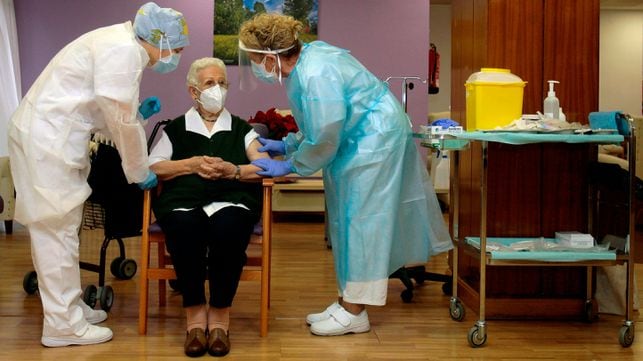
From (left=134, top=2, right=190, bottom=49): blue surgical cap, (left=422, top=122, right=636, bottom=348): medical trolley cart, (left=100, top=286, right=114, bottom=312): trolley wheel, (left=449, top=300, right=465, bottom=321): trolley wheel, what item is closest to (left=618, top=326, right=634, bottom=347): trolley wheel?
(left=422, top=122, right=636, bottom=348): medical trolley cart

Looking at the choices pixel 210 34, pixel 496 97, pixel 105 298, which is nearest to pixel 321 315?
pixel 105 298

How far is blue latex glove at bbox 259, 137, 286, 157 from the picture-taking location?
331cm

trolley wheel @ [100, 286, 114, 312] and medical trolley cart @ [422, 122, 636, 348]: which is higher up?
medical trolley cart @ [422, 122, 636, 348]

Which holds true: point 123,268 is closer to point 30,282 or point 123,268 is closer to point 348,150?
point 30,282

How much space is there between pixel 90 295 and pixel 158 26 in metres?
1.29

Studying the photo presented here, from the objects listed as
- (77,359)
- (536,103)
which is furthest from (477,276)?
(77,359)

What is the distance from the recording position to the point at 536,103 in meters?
3.43

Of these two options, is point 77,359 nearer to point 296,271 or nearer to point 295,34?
point 295,34

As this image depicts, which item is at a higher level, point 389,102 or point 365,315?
point 389,102

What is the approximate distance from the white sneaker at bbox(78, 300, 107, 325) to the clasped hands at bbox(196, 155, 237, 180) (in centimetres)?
76

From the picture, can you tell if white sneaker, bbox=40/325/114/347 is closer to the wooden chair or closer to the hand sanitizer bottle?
the wooden chair

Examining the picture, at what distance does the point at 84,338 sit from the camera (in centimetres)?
295

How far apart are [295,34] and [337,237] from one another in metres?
0.84

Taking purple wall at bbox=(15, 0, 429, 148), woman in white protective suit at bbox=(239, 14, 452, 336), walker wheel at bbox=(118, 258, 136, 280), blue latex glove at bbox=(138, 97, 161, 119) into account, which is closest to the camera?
woman in white protective suit at bbox=(239, 14, 452, 336)
